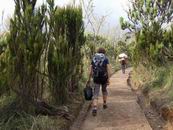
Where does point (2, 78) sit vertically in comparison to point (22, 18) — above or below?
below

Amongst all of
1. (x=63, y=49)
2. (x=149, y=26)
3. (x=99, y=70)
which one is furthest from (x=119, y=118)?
(x=149, y=26)

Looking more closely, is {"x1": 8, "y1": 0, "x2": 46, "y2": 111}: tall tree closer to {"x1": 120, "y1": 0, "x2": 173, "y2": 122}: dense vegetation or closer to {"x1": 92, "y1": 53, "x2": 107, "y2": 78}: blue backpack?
{"x1": 92, "y1": 53, "x2": 107, "y2": 78}: blue backpack

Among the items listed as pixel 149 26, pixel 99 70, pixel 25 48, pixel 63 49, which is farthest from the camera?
pixel 149 26

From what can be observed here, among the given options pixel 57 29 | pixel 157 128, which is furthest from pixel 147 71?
pixel 157 128

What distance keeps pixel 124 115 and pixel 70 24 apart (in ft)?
13.4

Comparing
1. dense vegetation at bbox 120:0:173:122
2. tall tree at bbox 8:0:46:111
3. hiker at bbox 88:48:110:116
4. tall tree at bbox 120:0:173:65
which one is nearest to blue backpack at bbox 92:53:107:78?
hiker at bbox 88:48:110:116

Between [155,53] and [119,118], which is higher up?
[155,53]

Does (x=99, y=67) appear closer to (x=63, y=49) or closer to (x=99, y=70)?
(x=99, y=70)

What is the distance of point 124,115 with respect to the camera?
12539 mm

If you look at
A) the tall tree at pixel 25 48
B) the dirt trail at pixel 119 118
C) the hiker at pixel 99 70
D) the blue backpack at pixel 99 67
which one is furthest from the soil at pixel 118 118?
the tall tree at pixel 25 48

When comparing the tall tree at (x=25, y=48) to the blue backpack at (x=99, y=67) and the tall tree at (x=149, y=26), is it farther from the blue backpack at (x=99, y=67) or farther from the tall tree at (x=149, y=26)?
the tall tree at (x=149, y=26)

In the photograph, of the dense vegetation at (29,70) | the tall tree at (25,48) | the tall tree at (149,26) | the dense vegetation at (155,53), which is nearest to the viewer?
the dense vegetation at (29,70)

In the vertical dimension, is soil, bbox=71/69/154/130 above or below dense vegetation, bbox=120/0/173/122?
below

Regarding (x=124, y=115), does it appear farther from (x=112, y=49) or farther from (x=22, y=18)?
(x=112, y=49)
